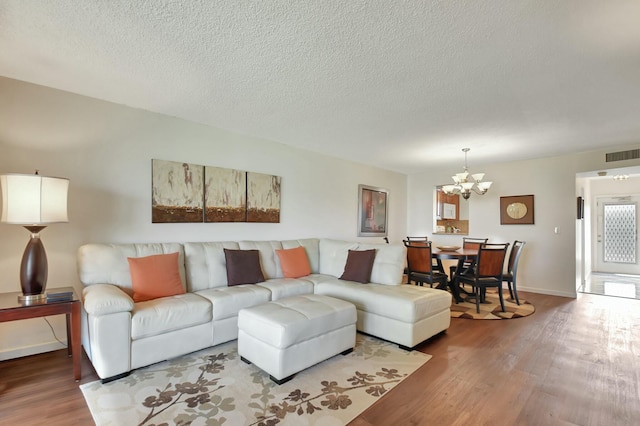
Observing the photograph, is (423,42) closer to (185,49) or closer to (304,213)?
(185,49)

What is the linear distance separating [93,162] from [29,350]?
1816 mm

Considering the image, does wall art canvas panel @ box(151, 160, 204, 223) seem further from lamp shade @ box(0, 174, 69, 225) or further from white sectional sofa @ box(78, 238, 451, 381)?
lamp shade @ box(0, 174, 69, 225)

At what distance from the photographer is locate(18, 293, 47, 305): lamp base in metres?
2.14

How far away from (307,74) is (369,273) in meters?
2.35

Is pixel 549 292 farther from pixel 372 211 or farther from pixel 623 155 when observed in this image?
pixel 372 211

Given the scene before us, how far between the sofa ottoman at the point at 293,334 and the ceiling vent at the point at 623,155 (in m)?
5.00

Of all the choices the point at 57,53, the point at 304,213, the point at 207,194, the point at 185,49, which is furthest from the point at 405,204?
the point at 57,53

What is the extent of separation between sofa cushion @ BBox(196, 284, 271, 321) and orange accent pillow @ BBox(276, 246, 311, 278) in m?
0.72

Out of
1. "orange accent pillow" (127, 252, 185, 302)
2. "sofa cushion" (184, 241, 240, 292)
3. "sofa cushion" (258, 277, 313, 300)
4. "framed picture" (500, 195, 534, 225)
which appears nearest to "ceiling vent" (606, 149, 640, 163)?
"framed picture" (500, 195, 534, 225)

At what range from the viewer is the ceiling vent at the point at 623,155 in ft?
14.6

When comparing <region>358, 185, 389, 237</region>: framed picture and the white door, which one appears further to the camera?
the white door

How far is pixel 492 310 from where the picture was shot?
4.18 metres

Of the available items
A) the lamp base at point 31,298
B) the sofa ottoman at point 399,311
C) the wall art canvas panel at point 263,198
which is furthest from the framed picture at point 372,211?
the lamp base at point 31,298

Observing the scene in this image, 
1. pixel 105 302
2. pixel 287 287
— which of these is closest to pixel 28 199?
pixel 105 302
